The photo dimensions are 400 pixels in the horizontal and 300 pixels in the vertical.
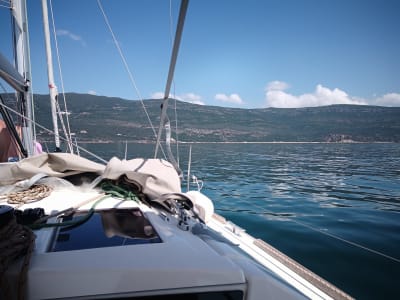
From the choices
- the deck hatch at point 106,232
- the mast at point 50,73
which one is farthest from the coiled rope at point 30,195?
the mast at point 50,73

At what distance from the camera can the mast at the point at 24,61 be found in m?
4.40

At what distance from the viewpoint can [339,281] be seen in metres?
2.84

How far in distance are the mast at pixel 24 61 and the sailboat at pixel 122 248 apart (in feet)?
7.38

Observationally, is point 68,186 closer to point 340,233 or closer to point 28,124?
point 28,124

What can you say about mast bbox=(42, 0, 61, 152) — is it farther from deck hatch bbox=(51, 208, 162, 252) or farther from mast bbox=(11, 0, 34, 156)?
deck hatch bbox=(51, 208, 162, 252)

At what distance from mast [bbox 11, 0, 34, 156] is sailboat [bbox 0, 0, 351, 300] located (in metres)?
2.25

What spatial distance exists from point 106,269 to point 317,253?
3.51m

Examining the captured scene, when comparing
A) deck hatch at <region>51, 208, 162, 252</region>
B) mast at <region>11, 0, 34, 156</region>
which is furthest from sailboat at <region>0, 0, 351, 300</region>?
mast at <region>11, 0, 34, 156</region>

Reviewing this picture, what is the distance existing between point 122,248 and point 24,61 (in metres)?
5.37

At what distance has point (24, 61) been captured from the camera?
493cm

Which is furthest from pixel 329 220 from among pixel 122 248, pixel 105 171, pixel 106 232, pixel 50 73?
pixel 50 73

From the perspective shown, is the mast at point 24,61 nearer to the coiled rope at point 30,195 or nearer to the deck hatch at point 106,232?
the coiled rope at point 30,195

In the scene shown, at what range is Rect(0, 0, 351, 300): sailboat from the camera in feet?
3.03

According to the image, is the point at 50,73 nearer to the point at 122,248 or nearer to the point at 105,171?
the point at 105,171
